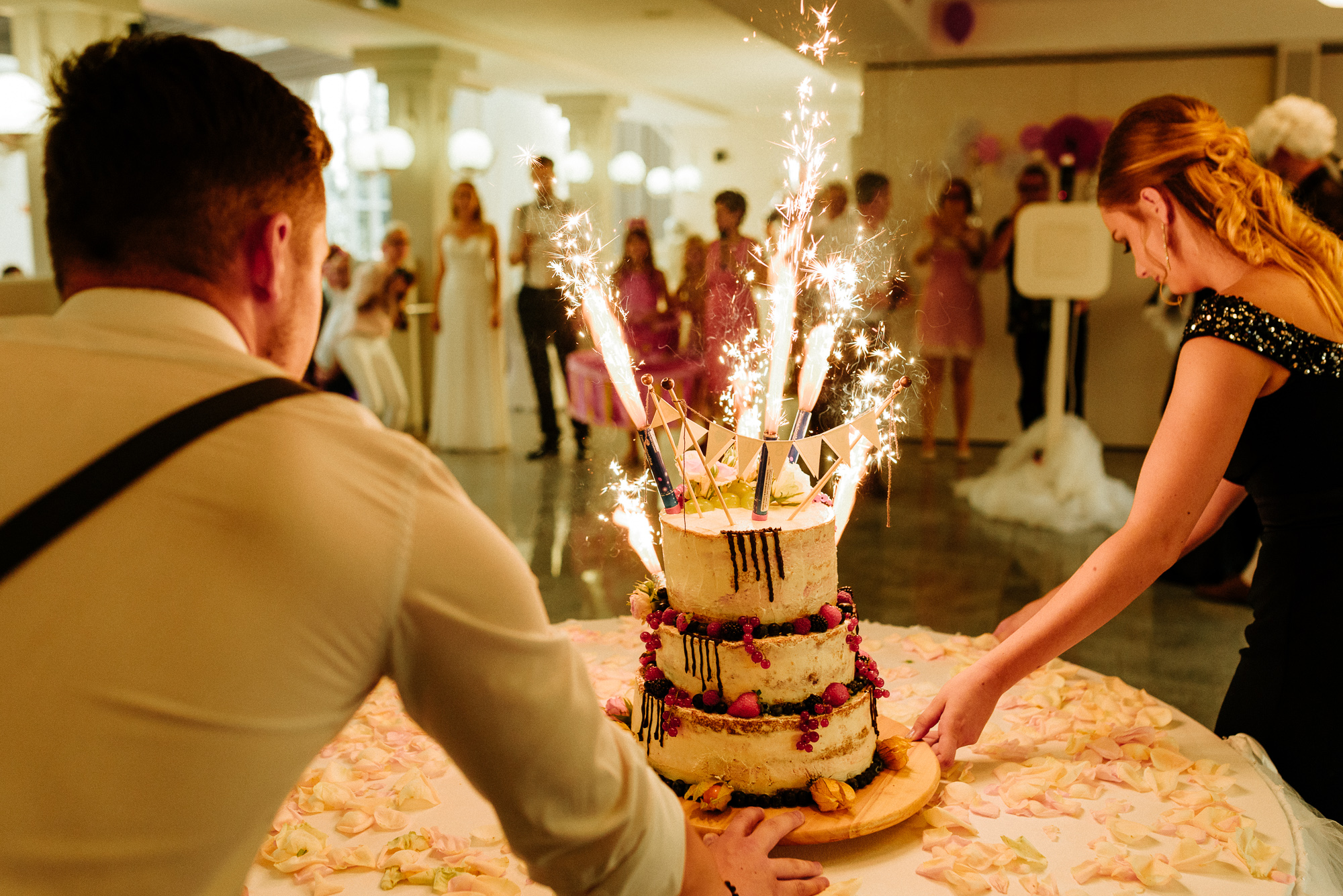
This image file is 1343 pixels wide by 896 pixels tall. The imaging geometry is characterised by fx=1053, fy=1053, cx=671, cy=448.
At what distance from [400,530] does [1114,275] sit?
8.42m

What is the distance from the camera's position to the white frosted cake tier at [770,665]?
1474 millimetres

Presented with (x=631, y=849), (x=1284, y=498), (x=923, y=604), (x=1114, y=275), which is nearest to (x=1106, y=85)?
(x=1114, y=275)

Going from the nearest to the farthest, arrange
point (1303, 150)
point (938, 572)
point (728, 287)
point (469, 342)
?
point (728, 287) → point (1303, 150) → point (938, 572) → point (469, 342)

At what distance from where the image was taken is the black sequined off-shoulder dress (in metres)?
1.59

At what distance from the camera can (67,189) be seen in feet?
2.69

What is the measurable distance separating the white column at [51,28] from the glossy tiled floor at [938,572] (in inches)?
123

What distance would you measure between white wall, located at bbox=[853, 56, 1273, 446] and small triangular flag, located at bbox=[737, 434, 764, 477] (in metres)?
6.44

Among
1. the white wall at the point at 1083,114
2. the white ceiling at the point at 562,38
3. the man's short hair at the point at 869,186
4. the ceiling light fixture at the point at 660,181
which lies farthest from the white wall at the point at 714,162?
the man's short hair at the point at 869,186

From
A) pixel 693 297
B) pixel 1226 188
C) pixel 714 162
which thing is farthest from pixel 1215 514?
pixel 714 162

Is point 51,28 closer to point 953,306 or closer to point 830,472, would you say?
point 953,306

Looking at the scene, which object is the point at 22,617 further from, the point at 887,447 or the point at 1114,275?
the point at 1114,275

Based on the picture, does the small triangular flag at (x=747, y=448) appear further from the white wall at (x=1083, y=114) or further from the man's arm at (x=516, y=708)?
the white wall at (x=1083, y=114)

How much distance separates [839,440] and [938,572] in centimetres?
362

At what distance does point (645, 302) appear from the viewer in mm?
6867
